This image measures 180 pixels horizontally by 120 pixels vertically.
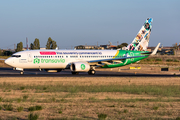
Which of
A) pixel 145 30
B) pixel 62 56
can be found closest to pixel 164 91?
pixel 62 56

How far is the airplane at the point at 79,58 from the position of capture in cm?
4353

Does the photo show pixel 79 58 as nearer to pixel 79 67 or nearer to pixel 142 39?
pixel 79 67

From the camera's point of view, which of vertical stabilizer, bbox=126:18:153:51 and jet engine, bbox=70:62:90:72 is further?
vertical stabilizer, bbox=126:18:153:51

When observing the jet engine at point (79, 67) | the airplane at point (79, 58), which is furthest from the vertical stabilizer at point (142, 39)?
the jet engine at point (79, 67)

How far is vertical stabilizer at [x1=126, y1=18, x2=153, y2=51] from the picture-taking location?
54.4 metres

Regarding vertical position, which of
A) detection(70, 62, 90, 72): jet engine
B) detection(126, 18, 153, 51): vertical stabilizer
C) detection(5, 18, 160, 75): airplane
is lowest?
detection(70, 62, 90, 72): jet engine

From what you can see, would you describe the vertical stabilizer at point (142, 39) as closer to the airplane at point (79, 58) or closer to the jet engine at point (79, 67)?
the airplane at point (79, 58)

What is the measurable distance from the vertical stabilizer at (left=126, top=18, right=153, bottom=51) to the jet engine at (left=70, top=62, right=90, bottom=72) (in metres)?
12.4

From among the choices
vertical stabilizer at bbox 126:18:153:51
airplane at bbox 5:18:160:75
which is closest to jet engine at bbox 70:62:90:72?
airplane at bbox 5:18:160:75

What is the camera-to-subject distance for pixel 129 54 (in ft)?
169

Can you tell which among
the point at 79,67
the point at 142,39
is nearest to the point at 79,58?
the point at 79,67

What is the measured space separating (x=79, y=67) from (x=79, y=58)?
2825mm

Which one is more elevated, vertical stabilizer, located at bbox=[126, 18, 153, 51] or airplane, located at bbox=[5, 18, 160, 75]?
vertical stabilizer, located at bbox=[126, 18, 153, 51]

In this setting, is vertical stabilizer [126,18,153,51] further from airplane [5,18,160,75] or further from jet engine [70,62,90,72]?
jet engine [70,62,90,72]
